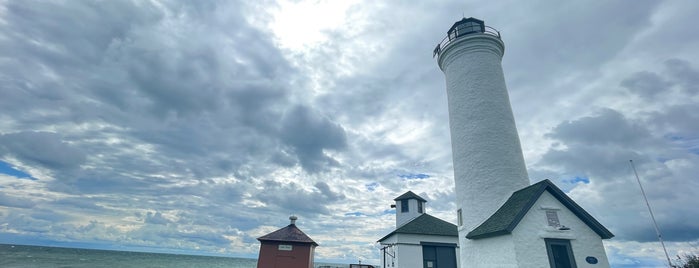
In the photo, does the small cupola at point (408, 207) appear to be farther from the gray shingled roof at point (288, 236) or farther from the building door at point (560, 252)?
the building door at point (560, 252)

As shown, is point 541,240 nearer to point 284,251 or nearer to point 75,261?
point 284,251

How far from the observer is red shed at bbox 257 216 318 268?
78.2 ft

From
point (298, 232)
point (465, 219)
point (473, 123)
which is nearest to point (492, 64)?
point (473, 123)

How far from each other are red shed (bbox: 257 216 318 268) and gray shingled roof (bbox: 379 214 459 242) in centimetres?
679

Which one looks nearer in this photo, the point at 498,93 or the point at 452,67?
the point at 498,93

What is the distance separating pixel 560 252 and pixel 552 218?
120 cm

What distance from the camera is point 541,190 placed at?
11.1 m

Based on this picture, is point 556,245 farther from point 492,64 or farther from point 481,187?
point 492,64

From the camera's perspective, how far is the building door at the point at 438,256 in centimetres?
2208

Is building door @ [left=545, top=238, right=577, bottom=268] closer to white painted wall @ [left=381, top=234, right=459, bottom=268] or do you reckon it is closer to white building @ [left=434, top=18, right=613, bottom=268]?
white building @ [left=434, top=18, right=613, bottom=268]

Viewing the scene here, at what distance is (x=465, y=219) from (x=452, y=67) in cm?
840

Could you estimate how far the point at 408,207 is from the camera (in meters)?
28.7

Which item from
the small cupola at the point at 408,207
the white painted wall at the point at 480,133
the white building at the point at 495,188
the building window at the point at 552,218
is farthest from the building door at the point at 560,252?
the small cupola at the point at 408,207

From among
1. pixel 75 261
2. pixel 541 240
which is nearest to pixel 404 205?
pixel 541 240
